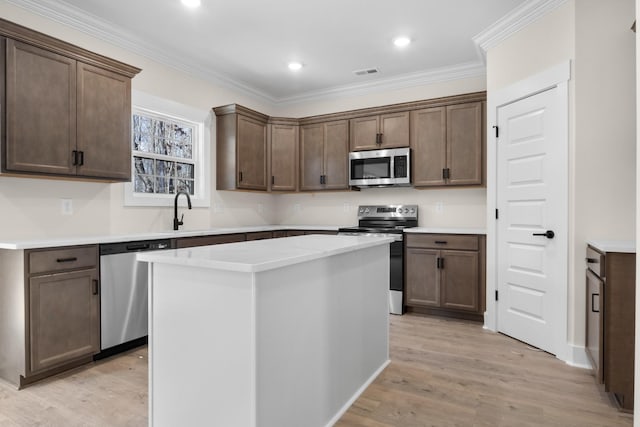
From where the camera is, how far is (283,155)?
5.14 metres

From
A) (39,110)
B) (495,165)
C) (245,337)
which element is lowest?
(245,337)

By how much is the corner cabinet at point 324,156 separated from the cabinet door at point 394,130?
50cm

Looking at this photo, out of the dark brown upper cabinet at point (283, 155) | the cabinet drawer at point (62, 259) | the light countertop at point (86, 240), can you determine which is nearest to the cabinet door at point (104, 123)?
the light countertop at point (86, 240)

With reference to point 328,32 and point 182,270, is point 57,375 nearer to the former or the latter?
point 182,270

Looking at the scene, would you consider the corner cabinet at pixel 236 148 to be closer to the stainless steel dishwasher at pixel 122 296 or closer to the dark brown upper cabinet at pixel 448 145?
the stainless steel dishwasher at pixel 122 296

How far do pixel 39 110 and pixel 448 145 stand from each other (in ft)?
12.3

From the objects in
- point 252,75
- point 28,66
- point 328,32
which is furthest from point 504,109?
point 28,66

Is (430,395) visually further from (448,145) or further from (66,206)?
(66,206)

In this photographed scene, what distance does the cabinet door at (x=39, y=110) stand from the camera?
98.9 inches

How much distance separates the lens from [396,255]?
4.17 metres

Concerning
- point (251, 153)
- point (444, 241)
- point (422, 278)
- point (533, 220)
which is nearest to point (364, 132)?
point (251, 153)

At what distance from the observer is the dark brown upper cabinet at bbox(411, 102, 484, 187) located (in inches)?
160

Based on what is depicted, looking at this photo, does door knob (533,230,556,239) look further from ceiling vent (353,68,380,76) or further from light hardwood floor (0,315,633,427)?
ceiling vent (353,68,380,76)

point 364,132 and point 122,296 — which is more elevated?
point 364,132
